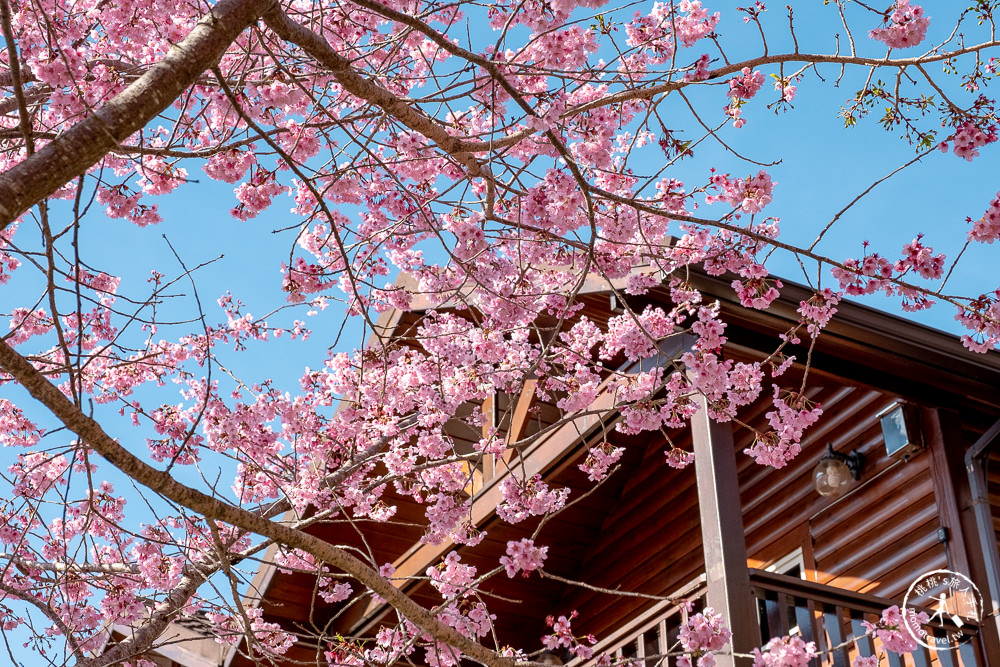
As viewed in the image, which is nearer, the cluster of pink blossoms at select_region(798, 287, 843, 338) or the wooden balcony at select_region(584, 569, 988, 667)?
the cluster of pink blossoms at select_region(798, 287, 843, 338)

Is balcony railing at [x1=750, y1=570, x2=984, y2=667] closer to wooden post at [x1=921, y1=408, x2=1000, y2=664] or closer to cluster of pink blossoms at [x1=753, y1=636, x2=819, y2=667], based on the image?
wooden post at [x1=921, y1=408, x2=1000, y2=664]

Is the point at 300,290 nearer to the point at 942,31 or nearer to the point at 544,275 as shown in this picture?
the point at 544,275

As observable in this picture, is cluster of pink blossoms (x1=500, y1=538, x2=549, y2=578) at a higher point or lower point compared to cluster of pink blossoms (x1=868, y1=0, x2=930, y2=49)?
lower

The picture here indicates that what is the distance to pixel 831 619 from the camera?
209 inches

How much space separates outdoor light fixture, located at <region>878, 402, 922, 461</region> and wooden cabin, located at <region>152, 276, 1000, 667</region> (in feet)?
0.06

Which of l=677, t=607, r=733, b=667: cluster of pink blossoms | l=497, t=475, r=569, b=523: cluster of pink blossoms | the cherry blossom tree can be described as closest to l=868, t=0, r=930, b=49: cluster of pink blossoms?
the cherry blossom tree

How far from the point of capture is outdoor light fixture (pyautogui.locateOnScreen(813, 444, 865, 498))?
21.7ft

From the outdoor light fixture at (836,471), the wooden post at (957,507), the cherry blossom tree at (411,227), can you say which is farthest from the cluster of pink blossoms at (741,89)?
the outdoor light fixture at (836,471)

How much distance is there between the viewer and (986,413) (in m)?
6.42

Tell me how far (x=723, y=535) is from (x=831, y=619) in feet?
2.59

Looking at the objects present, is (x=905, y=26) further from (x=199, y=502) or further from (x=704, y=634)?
(x=199, y=502)

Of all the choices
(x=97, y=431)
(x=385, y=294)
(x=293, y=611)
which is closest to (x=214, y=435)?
(x=385, y=294)

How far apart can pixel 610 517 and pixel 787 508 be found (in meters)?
1.74

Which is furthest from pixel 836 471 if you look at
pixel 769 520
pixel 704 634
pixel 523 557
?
pixel 523 557
